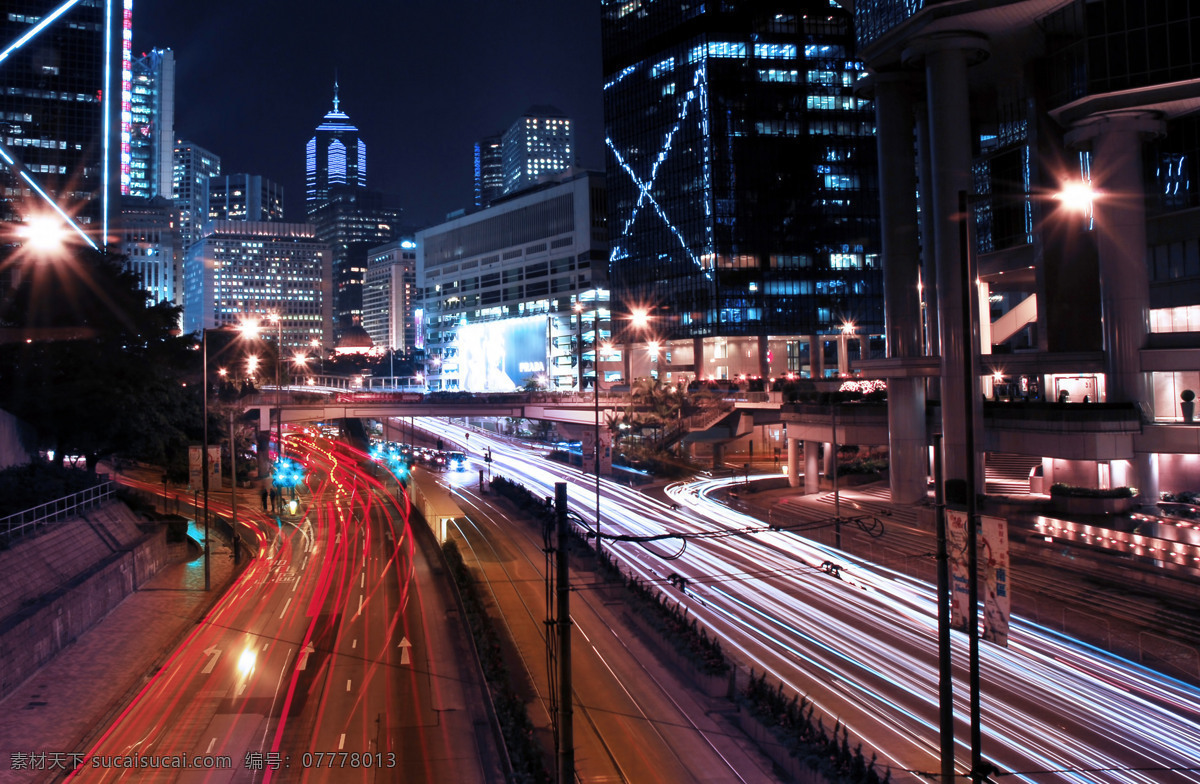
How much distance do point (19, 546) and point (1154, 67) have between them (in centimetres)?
4845

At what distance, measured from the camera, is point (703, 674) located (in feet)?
70.1

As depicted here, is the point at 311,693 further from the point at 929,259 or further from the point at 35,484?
the point at 929,259

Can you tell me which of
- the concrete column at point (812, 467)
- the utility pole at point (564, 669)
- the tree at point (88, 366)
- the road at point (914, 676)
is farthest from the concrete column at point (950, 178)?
the tree at point (88, 366)

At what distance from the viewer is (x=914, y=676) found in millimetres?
21031

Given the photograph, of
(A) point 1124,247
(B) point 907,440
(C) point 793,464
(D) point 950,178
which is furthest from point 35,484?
(A) point 1124,247

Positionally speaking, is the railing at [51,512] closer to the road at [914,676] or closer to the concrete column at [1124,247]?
the road at [914,676]

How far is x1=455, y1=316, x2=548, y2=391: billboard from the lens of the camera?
450 ft

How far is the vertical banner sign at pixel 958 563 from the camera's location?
14.8 m

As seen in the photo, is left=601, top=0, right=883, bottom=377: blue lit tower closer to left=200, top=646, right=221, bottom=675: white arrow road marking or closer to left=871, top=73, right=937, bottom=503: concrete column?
left=871, top=73, right=937, bottom=503: concrete column

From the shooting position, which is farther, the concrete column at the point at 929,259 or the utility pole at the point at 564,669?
the concrete column at the point at 929,259

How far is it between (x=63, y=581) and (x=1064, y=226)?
50.4 meters

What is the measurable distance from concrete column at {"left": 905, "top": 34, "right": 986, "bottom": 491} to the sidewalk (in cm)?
3350

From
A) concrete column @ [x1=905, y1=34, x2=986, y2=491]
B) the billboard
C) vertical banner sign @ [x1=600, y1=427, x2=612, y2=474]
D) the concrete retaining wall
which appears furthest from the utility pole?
the billboard

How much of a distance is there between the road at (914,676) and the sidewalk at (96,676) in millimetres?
14022
